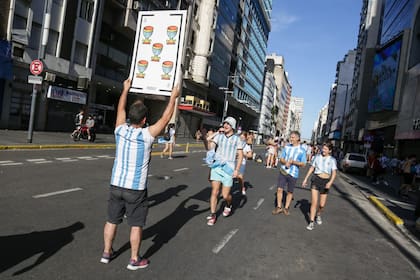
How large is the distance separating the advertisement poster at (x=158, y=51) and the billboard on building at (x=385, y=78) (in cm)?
3479

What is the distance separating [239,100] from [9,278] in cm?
7214

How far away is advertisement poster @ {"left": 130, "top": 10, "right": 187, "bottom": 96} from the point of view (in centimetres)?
1214

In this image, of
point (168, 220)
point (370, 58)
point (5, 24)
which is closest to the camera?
point (168, 220)

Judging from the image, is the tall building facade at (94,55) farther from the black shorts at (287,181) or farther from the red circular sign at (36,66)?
the black shorts at (287,181)

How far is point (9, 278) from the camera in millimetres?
3422

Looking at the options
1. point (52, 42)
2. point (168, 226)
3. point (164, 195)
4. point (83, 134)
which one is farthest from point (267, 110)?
point (168, 226)

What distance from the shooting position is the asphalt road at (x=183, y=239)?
4039mm

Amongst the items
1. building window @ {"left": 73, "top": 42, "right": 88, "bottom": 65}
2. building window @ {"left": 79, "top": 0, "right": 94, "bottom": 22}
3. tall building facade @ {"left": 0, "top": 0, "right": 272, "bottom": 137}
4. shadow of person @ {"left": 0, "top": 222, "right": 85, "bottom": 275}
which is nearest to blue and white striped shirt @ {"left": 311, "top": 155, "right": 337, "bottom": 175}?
shadow of person @ {"left": 0, "top": 222, "right": 85, "bottom": 275}

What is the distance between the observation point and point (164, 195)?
8422 millimetres

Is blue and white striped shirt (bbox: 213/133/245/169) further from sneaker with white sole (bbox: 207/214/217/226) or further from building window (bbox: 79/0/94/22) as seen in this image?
building window (bbox: 79/0/94/22)

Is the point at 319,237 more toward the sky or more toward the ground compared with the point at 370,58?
more toward the ground

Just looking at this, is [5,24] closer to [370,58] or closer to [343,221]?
[343,221]

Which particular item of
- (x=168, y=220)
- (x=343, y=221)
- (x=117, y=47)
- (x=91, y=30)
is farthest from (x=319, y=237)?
(x=117, y=47)

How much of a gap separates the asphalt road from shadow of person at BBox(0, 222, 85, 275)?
1 centimetres
